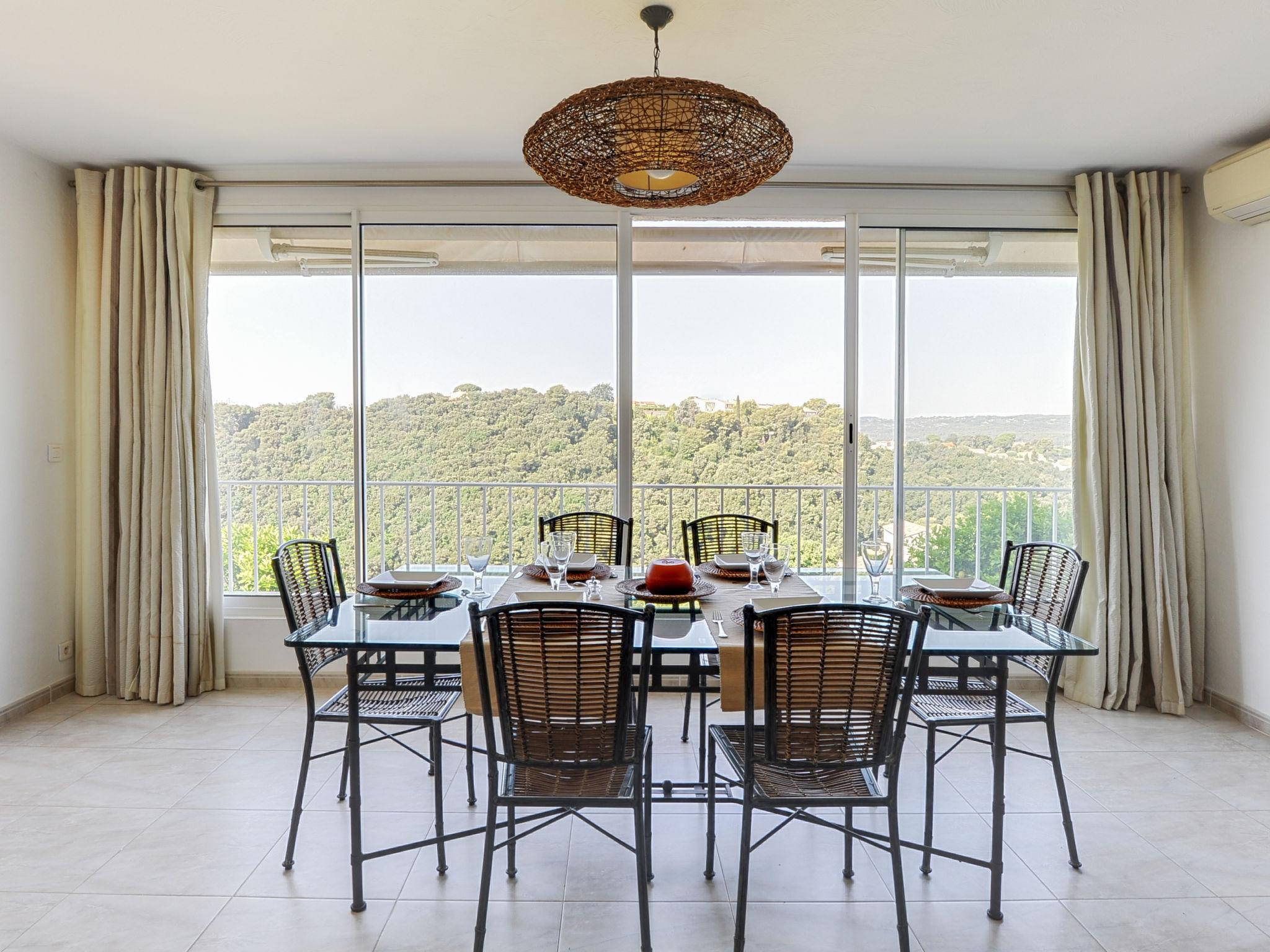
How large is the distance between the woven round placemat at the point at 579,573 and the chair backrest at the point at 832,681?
3.22ft

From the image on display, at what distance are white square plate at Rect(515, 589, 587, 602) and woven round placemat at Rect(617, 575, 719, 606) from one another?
16cm

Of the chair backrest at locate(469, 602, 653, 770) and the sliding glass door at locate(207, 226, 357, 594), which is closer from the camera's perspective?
the chair backrest at locate(469, 602, 653, 770)

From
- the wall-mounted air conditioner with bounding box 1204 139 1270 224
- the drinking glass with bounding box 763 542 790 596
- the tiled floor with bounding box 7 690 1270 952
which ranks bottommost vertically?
the tiled floor with bounding box 7 690 1270 952

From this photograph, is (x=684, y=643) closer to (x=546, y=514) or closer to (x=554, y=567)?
(x=554, y=567)

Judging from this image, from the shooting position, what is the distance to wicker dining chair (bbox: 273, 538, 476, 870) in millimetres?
2273

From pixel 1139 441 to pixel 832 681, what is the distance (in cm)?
270

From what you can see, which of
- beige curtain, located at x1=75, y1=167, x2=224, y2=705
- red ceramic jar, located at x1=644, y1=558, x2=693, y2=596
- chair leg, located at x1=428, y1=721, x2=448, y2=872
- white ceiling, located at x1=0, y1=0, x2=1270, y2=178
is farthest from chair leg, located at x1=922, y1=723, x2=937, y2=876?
beige curtain, located at x1=75, y1=167, x2=224, y2=705

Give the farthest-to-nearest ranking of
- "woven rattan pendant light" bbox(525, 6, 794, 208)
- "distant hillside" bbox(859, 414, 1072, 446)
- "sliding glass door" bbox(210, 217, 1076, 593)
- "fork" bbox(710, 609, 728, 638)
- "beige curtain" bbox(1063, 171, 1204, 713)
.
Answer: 1. "distant hillside" bbox(859, 414, 1072, 446)
2. "sliding glass door" bbox(210, 217, 1076, 593)
3. "beige curtain" bbox(1063, 171, 1204, 713)
4. "fork" bbox(710, 609, 728, 638)
5. "woven rattan pendant light" bbox(525, 6, 794, 208)

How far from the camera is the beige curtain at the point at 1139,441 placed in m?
3.62

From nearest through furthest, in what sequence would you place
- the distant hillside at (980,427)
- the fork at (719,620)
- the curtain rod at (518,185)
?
1. the fork at (719,620)
2. the curtain rod at (518,185)
3. the distant hillside at (980,427)

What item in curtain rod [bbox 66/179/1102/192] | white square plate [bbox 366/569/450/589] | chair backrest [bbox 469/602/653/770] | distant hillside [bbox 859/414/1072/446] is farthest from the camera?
distant hillside [bbox 859/414/1072/446]

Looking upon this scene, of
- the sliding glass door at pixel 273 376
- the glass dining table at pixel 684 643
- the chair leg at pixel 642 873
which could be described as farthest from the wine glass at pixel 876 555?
the sliding glass door at pixel 273 376

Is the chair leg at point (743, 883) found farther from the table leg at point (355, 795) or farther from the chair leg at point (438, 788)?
the table leg at point (355, 795)

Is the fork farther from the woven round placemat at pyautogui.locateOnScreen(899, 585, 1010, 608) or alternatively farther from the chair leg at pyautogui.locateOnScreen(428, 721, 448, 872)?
the chair leg at pyautogui.locateOnScreen(428, 721, 448, 872)
